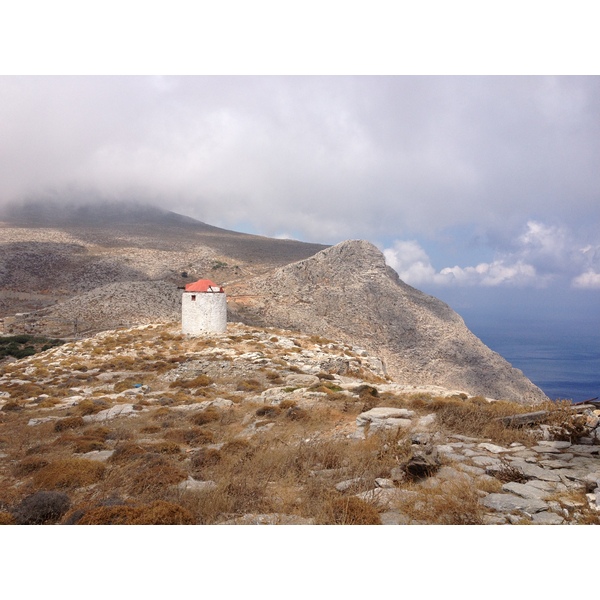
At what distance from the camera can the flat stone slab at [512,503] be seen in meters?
4.89

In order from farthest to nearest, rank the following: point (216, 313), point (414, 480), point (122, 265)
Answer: point (122, 265) < point (216, 313) < point (414, 480)

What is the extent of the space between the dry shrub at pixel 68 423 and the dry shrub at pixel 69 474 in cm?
391

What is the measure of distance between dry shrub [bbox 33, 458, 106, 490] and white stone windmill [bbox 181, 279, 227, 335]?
1702 cm

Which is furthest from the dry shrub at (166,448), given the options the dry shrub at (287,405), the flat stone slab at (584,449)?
Answer: the flat stone slab at (584,449)

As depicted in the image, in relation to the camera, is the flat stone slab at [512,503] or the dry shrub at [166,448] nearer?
the flat stone slab at [512,503]

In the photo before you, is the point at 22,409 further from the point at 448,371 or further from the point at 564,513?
the point at 448,371

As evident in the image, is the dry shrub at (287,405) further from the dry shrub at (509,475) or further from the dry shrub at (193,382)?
the dry shrub at (509,475)

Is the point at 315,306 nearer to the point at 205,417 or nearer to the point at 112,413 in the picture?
the point at 112,413

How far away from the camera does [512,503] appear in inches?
198

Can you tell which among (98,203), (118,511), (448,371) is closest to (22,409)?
(118,511)

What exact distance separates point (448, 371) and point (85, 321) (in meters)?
34.5

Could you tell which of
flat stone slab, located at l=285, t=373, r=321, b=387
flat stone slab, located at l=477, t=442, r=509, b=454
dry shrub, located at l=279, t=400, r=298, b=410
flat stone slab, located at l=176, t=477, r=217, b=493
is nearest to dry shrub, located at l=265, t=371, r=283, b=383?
flat stone slab, located at l=285, t=373, r=321, b=387

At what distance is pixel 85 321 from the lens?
124 ft

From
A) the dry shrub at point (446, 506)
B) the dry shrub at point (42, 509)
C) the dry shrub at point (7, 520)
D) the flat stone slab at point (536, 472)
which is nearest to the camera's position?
the dry shrub at point (446, 506)
